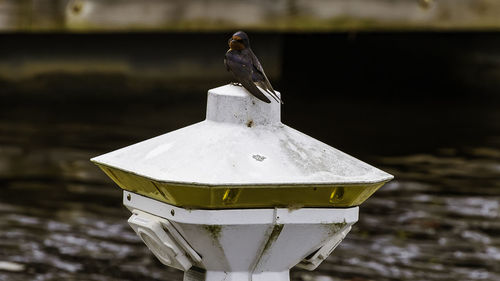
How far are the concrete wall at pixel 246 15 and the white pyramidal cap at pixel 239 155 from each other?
965 centimetres

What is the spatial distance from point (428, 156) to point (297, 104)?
4166mm

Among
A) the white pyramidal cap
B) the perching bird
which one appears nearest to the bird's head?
the perching bird

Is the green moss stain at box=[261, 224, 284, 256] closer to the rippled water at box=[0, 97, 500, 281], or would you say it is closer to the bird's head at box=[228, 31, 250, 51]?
the bird's head at box=[228, 31, 250, 51]

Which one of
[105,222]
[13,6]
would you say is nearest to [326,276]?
[105,222]

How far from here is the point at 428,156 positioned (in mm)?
11266

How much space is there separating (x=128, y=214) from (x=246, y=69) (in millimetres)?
6018

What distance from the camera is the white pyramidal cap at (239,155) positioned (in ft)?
7.08

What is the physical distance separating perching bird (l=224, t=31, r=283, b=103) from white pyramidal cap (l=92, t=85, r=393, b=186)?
0.03m

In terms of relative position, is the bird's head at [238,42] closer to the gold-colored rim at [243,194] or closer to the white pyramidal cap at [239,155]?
the white pyramidal cap at [239,155]

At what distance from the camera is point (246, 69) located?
2494 millimetres

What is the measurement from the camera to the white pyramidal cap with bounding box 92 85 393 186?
2158 mm

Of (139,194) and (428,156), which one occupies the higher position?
(139,194)

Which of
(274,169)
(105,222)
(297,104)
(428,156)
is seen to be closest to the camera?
(274,169)

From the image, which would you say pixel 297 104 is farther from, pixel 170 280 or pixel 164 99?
pixel 170 280
